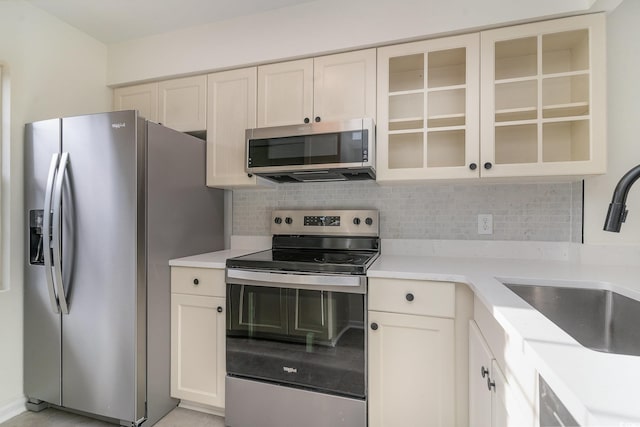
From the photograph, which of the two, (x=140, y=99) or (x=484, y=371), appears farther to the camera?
(x=140, y=99)

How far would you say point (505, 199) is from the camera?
1.79 m

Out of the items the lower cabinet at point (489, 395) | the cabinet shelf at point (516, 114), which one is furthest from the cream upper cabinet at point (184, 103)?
the lower cabinet at point (489, 395)

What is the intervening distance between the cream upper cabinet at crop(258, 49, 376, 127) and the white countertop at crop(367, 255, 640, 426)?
944 mm

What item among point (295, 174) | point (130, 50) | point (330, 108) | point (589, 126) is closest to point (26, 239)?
point (130, 50)

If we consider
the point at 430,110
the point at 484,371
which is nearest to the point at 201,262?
the point at 484,371

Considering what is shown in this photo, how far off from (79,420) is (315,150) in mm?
2027

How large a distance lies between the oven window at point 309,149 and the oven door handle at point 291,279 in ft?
2.08

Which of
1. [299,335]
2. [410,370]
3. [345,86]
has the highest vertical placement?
[345,86]

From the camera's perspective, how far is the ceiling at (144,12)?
1830mm

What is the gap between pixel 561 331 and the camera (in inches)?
27.2

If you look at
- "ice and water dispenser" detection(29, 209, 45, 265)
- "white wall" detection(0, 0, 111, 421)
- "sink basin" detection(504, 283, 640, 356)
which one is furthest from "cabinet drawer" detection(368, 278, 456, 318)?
"white wall" detection(0, 0, 111, 421)

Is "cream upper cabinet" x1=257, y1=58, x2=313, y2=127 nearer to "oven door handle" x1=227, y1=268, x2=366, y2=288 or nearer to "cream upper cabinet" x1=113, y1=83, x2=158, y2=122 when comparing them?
"cream upper cabinet" x1=113, y1=83, x2=158, y2=122

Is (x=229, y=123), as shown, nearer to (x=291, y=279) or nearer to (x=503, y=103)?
(x=291, y=279)

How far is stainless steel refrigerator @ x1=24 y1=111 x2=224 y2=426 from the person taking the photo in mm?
1525
